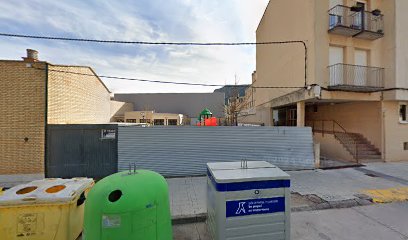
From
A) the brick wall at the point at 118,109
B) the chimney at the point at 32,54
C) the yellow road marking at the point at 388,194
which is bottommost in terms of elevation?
the yellow road marking at the point at 388,194

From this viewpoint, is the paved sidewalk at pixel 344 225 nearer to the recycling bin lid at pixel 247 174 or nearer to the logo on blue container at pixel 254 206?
the logo on blue container at pixel 254 206

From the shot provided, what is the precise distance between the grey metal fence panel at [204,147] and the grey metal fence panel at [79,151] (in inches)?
18.8

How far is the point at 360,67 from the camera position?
1093 cm

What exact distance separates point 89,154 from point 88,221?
566cm

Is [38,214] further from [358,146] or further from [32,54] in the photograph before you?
[358,146]

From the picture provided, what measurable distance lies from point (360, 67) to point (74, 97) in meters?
14.5

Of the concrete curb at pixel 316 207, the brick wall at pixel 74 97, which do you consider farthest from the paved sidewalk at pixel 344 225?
the brick wall at pixel 74 97

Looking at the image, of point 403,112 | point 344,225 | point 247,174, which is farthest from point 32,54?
point 403,112

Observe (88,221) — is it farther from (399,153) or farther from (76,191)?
(399,153)

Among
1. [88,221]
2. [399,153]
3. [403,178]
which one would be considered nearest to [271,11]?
[399,153]

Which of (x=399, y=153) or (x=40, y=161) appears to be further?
(x=399, y=153)

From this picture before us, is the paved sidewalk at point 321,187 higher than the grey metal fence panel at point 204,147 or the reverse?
the reverse

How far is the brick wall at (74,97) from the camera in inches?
334

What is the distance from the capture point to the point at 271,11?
638 inches
